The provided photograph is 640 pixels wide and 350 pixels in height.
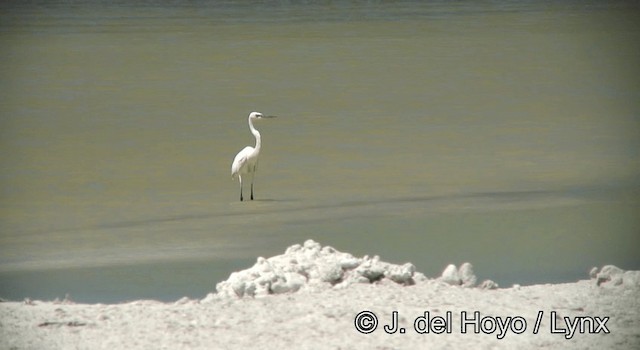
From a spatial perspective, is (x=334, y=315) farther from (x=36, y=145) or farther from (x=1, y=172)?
(x=36, y=145)

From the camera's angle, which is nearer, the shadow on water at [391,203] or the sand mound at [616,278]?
the sand mound at [616,278]

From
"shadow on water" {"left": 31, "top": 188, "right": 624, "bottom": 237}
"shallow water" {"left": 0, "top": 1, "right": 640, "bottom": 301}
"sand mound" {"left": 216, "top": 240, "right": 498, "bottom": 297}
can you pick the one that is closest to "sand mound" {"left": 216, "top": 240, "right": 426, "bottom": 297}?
"sand mound" {"left": 216, "top": 240, "right": 498, "bottom": 297}

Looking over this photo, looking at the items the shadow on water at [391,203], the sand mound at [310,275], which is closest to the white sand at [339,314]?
the sand mound at [310,275]

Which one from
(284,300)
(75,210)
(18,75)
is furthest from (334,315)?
(18,75)

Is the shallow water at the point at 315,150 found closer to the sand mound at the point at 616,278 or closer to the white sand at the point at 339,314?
the sand mound at the point at 616,278

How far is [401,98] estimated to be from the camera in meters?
13.2

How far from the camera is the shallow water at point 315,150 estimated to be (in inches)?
271

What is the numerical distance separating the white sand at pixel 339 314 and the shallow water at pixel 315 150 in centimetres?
85

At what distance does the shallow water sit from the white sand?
2.78 ft

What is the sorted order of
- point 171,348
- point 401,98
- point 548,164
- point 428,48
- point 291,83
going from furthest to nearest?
point 428,48 → point 291,83 → point 401,98 → point 548,164 → point 171,348

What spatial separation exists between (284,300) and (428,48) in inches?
503

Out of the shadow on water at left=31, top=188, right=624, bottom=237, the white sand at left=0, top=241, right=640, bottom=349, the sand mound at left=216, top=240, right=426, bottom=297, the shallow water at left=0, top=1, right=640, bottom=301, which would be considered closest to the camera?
the white sand at left=0, top=241, right=640, bottom=349

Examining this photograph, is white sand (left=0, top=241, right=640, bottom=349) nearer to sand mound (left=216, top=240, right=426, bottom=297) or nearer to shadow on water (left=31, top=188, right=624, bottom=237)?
sand mound (left=216, top=240, right=426, bottom=297)

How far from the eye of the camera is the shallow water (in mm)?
6875
